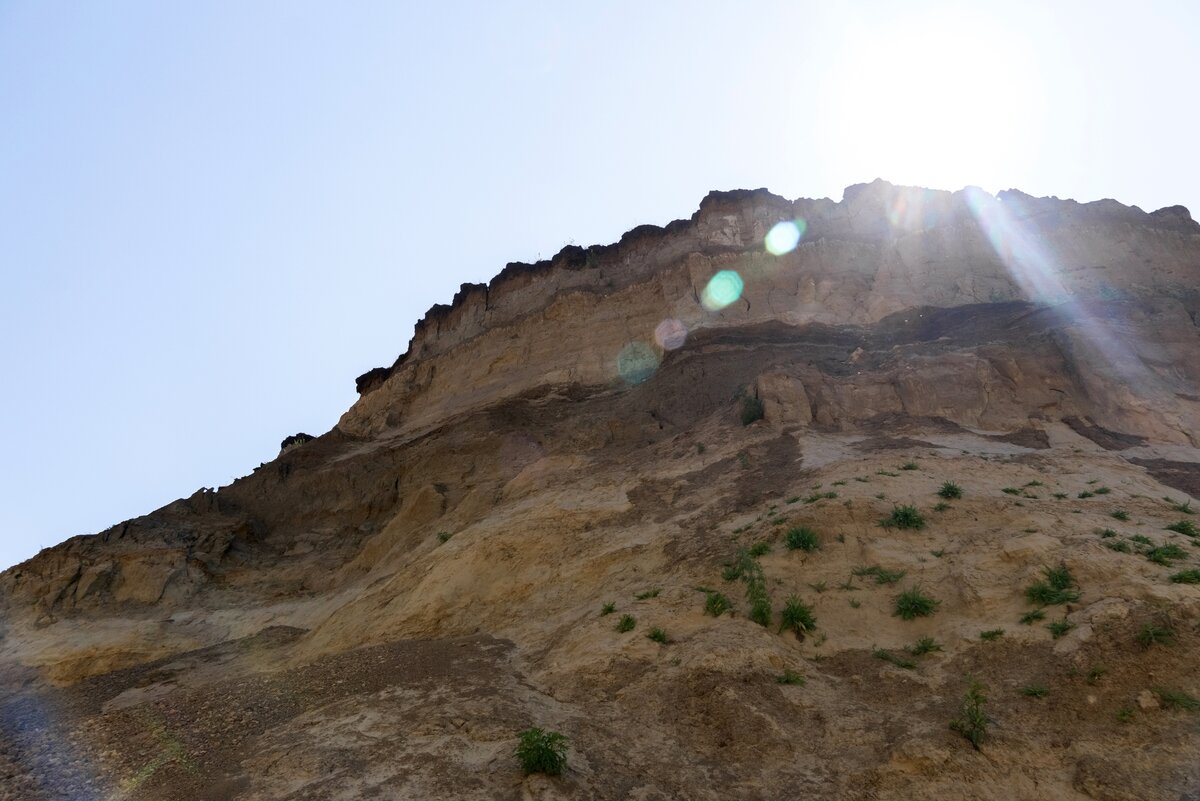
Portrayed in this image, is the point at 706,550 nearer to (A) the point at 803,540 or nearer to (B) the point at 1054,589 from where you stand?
(A) the point at 803,540

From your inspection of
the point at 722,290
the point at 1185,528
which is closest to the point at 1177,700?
the point at 1185,528

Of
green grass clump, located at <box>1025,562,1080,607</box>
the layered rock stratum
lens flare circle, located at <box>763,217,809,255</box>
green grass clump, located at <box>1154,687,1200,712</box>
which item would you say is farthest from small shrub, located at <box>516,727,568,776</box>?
lens flare circle, located at <box>763,217,809,255</box>

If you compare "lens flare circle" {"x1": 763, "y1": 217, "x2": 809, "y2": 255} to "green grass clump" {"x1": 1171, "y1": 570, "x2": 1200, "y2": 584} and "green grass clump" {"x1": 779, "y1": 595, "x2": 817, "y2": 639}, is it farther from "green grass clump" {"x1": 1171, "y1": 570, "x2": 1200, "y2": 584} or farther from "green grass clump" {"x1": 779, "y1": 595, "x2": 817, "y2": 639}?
"green grass clump" {"x1": 1171, "y1": 570, "x2": 1200, "y2": 584}

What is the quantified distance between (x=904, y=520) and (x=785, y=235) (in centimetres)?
1764

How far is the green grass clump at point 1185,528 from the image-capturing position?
10.3m

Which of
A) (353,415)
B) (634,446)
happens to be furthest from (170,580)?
(634,446)

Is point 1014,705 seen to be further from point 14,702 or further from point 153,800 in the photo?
point 14,702

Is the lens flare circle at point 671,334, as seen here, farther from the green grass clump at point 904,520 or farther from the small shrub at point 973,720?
the small shrub at point 973,720

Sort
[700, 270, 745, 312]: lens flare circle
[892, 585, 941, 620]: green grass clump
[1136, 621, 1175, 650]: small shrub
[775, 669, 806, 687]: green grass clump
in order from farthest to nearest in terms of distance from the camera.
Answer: [700, 270, 745, 312]: lens flare circle
[892, 585, 941, 620]: green grass clump
[775, 669, 806, 687]: green grass clump
[1136, 621, 1175, 650]: small shrub

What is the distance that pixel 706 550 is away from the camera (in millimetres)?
12070

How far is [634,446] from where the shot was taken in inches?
776

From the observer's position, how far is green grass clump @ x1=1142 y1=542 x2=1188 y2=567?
9.04m

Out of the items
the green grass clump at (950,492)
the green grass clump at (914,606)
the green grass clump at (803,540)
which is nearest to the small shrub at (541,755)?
the green grass clump at (914,606)

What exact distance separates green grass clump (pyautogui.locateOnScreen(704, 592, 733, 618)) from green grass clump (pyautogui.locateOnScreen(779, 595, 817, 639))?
2.41 feet
